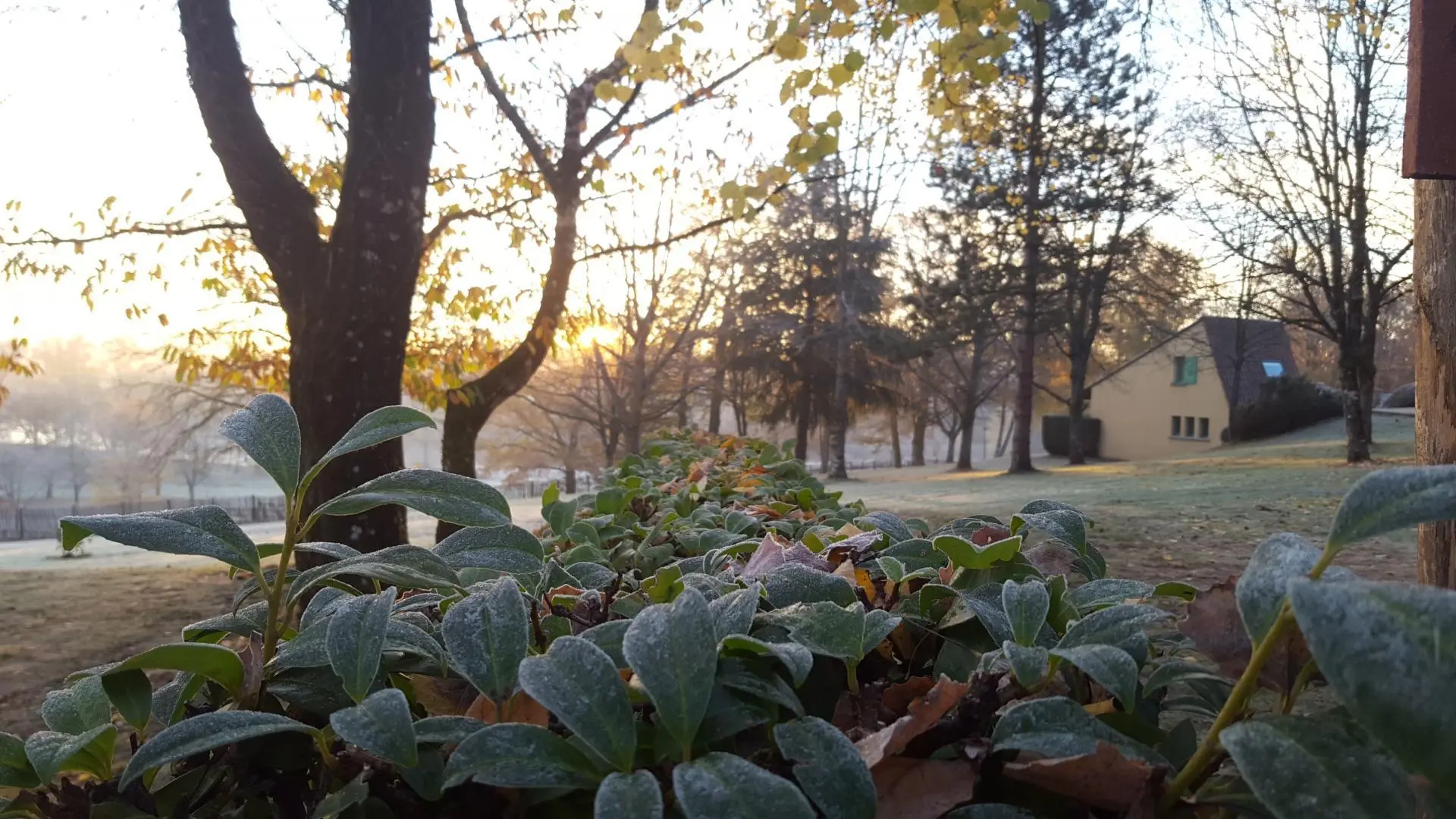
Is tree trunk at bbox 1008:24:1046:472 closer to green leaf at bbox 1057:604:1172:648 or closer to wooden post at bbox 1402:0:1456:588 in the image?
wooden post at bbox 1402:0:1456:588

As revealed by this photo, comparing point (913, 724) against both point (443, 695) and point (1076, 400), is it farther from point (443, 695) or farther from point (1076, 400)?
point (1076, 400)

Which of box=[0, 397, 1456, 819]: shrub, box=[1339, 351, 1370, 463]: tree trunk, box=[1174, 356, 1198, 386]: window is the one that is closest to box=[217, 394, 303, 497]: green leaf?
box=[0, 397, 1456, 819]: shrub

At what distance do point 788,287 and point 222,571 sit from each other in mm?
23734

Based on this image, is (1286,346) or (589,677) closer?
(589,677)

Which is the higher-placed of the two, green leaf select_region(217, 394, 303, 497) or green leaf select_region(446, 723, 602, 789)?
green leaf select_region(217, 394, 303, 497)

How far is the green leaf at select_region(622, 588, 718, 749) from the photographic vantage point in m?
0.54

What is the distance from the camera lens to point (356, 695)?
606 millimetres

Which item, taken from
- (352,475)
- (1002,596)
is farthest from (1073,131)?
(1002,596)

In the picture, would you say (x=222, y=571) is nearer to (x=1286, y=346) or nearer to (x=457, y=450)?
(x=457, y=450)

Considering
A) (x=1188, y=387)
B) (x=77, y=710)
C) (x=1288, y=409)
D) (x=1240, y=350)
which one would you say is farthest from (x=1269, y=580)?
(x=1188, y=387)

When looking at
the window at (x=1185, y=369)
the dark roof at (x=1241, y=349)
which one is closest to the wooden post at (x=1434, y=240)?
the dark roof at (x=1241, y=349)

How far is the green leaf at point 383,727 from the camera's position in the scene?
1.77 ft

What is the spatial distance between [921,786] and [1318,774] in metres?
0.23

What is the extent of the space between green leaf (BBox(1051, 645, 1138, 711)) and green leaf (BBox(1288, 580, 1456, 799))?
193mm
